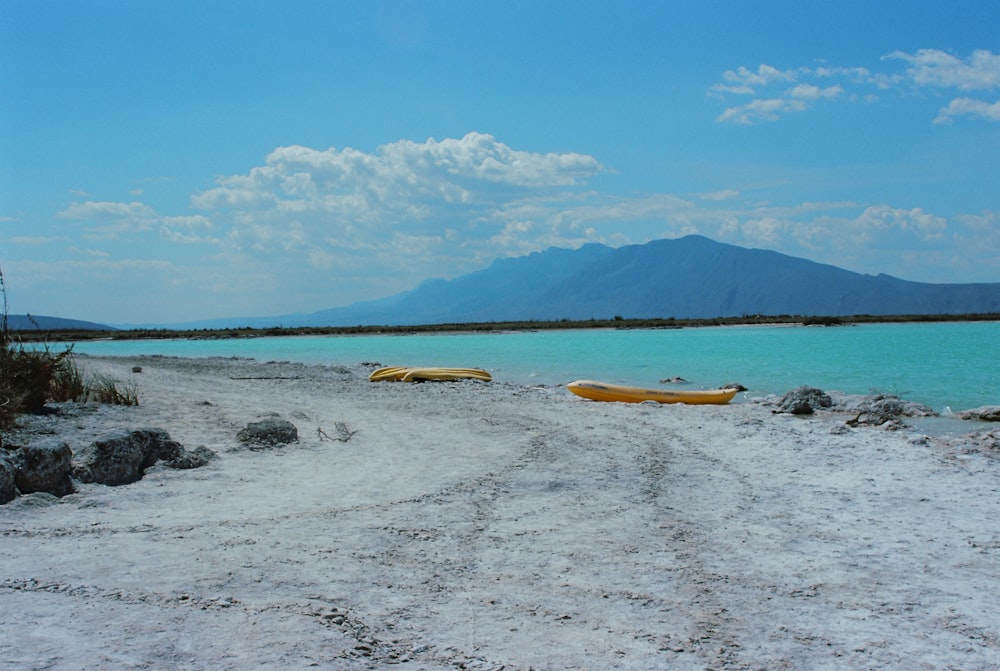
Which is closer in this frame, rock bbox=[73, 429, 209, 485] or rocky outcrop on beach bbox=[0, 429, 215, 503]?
rocky outcrop on beach bbox=[0, 429, 215, 503]

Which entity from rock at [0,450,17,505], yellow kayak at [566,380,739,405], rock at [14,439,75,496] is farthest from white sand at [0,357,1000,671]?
yellow kayak at [566,380,739,405]

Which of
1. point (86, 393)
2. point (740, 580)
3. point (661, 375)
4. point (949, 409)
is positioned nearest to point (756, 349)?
point (661, 375)

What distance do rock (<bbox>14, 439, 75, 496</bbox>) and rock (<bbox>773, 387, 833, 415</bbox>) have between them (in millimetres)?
11302

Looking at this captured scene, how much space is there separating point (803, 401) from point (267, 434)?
31.3 feet

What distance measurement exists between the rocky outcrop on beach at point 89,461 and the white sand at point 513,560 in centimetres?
21

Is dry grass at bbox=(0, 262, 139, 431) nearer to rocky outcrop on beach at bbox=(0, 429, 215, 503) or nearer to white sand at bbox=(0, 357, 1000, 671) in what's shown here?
white sand at bbox=(0, 357, 1000, 671)

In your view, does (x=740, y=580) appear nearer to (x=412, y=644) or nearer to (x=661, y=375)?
(x=412, y=644)

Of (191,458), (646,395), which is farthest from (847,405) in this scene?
(191,458)

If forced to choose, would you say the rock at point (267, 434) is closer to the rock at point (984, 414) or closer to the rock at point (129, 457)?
the rock at point (129, 457)

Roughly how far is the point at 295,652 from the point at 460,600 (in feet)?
3.39

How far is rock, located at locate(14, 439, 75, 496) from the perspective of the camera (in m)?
6.19

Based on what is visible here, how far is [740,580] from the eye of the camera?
4.54m

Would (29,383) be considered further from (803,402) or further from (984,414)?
(984,414)

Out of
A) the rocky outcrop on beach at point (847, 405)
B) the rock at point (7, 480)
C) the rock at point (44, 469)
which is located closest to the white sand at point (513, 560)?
the rock at point (7, 480)
